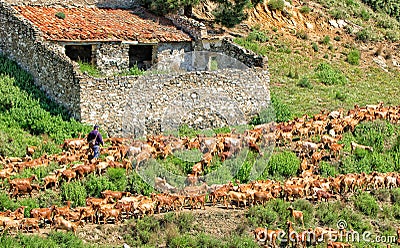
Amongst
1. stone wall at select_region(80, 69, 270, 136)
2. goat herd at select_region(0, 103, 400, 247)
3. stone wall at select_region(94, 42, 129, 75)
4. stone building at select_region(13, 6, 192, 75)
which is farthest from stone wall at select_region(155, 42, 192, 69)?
goat herd at select_region(0, 103, 400, 247)

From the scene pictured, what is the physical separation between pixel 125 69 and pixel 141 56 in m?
1.74

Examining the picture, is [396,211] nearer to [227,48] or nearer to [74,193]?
[74,193]

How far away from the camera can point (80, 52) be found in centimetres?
2527

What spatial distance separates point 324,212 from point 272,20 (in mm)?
18590

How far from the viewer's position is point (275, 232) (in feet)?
50.1

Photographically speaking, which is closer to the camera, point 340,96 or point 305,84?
point 340,96

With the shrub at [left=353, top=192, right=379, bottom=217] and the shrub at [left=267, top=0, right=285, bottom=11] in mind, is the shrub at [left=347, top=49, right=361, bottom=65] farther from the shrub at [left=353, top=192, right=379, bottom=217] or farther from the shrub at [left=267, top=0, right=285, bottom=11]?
the shrub at [left=353, top=192, right=379, bottom=217]

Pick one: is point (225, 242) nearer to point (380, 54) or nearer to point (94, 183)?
point (94, 183)

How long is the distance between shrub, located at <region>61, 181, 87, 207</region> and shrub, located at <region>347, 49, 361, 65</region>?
1881 cm

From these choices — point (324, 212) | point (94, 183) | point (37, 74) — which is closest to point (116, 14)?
point (37, 74)

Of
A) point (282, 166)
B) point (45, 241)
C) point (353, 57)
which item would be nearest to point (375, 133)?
point (282, 166)

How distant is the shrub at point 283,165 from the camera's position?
1916 cm

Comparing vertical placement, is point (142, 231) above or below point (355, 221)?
above

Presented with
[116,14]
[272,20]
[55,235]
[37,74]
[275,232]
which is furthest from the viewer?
[272,20]
